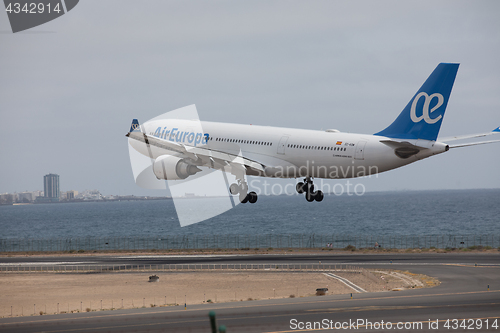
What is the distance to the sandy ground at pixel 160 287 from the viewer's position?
57.9 metres

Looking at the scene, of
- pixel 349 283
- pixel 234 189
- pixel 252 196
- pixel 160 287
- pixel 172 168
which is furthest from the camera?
pixel 160 287

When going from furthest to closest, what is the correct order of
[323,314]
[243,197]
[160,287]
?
[160,287] → [243,197] → [323,314]

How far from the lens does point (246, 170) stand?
51188 mm

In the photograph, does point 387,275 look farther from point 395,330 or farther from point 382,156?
point 395,330

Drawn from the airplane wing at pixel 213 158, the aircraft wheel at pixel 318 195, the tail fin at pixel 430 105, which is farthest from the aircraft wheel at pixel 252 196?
the tail fin at pixel 430 105

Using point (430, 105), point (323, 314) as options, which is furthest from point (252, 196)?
point (430, 105)

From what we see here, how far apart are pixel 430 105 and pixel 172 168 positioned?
22.2m

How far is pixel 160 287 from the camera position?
6650 cm

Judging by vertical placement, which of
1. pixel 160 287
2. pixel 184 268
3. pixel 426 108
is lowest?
pixel 160 287

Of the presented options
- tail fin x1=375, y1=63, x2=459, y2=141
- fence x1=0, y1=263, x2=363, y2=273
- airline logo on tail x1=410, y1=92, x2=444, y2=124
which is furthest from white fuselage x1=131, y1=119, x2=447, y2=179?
fence x1=0, y1=263, x2=363, y2=273

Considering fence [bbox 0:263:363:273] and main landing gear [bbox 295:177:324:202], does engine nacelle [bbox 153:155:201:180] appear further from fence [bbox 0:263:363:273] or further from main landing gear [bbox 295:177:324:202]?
fence [bbox 0:263:363:273]

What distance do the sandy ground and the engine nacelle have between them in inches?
507

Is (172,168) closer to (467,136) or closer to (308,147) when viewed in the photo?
(308,147)

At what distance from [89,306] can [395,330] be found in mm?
32846
